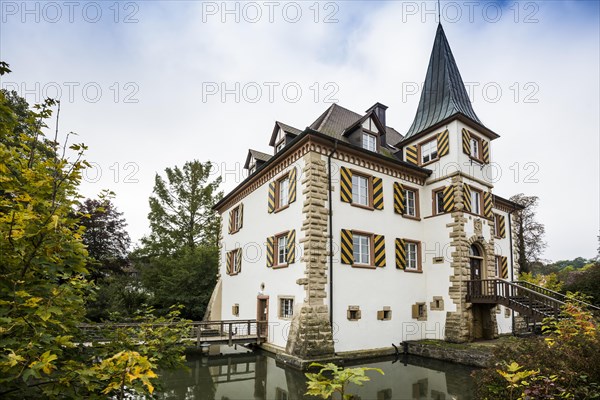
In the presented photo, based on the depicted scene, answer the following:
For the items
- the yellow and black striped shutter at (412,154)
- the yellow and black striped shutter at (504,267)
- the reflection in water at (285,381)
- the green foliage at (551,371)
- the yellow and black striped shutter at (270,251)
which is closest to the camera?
the green foliage at (551,371)

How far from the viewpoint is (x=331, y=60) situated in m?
11.5

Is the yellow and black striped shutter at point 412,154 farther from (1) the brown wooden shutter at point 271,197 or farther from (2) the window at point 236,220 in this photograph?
(2) the window at point 236,220

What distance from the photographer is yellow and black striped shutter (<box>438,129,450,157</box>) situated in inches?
664

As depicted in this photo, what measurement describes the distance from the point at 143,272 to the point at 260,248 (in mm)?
13028

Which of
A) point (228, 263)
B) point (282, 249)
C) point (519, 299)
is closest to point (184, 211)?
point (228, 263)

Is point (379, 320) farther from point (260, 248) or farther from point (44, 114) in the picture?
point (44, 114)

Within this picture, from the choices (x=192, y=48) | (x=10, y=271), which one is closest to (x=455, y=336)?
(x=192, y=48)

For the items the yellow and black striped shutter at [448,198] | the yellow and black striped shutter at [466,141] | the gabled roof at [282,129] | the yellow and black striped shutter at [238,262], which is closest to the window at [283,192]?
the gabled roof at [282,129]

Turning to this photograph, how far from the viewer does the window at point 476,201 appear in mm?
16875

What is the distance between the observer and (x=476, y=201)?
56.3ft

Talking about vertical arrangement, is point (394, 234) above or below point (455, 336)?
above

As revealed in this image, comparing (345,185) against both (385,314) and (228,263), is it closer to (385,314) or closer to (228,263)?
(385,314)

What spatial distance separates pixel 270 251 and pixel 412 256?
656 cm

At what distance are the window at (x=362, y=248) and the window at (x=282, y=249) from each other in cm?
284
